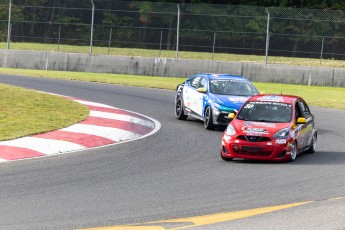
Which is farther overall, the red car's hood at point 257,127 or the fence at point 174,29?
the fence at point 174,29

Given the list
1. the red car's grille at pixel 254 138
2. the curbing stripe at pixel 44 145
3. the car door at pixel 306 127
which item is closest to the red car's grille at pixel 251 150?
the red car's grille at pixel 254 138

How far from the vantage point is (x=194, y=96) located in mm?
22484

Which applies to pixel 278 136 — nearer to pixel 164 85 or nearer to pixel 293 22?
pixel 164 85

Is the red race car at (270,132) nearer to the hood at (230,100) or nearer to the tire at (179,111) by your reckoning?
the hood at (230,100)

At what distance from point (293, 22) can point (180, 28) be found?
190 inches

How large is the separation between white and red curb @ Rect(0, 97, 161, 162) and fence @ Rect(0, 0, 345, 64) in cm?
Result: 1656

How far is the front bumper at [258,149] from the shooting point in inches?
639

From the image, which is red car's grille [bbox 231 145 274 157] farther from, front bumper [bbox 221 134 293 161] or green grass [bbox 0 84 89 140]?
green grass [bbox 0 84 89 140]

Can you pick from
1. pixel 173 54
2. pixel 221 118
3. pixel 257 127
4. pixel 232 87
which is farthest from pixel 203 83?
pixel 173 54

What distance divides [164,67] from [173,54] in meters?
2.46

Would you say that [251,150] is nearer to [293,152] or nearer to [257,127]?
[257,127]

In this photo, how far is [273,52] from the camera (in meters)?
38.7

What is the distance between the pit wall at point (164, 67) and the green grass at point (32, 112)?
12.7 m

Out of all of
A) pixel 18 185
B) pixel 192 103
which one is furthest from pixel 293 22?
pixel 18 185
